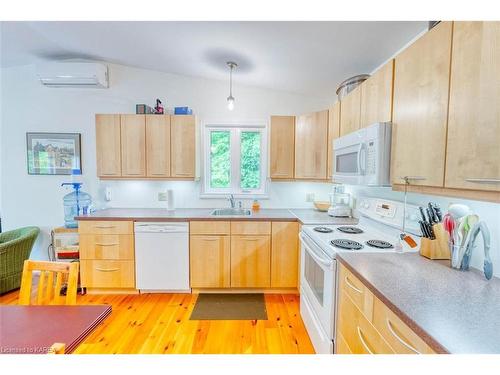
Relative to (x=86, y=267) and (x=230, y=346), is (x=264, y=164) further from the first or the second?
(x=86, y=267)

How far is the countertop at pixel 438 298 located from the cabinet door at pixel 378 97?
0.88 meters

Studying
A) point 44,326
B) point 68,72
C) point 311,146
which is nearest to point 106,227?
point 44,326

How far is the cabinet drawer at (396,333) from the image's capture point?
2.40ft

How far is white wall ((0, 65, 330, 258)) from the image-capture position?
2965 mm

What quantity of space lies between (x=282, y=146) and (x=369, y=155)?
135 centimetres

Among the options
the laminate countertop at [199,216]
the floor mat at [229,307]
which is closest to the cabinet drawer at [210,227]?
the laminate countertop at [199,216]

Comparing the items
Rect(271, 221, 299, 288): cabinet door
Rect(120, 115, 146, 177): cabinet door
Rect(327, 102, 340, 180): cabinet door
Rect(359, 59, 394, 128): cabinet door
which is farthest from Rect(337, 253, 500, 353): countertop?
Rect(120, 115, 146, 177): cabinet door

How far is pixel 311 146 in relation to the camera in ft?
8.80

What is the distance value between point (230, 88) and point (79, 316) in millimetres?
2740

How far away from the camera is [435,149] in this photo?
107cm
